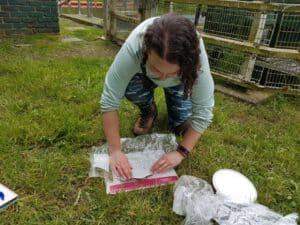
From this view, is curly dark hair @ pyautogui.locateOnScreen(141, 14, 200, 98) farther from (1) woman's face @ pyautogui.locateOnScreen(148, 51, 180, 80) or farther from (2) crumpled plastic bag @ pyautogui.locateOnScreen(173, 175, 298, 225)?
(2) crumpled plastic bag @ pyautogui.locateOnScreen(173, 175, 298, 225)

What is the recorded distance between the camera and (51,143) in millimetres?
1921

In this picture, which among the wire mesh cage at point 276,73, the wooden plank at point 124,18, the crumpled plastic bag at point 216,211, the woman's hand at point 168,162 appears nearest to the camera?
the crumpled plastic bag at point 216,211

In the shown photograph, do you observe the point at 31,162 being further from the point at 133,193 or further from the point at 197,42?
the point at 197,42

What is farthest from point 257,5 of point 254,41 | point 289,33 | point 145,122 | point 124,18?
point 124,18

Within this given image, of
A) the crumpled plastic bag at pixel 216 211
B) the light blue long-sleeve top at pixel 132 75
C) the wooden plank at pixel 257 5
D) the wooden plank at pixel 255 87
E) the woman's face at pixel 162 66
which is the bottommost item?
the crumpled plastic bag at pixel 216 211

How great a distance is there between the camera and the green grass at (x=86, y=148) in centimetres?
150

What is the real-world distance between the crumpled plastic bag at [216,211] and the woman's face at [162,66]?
1.81 feet

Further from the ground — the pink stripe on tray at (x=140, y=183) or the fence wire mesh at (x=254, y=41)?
the fence wire mesh at (x=254, y=41)

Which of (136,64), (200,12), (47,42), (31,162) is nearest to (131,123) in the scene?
(31,162)

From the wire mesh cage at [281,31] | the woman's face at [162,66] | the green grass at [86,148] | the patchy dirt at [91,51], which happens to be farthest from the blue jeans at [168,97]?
the patchy dirt at [91,51]

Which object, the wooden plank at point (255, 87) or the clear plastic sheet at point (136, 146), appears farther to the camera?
the wooden plank at point (255, 87)

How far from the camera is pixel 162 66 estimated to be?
117 centimetres

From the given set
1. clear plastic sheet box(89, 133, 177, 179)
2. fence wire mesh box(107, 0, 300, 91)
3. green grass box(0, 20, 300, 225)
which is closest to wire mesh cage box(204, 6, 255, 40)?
fence wire mesh box(107, 0, 300, 91)

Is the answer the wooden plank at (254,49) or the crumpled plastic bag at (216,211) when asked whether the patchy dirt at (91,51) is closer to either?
the wooden plank at (254,49)
